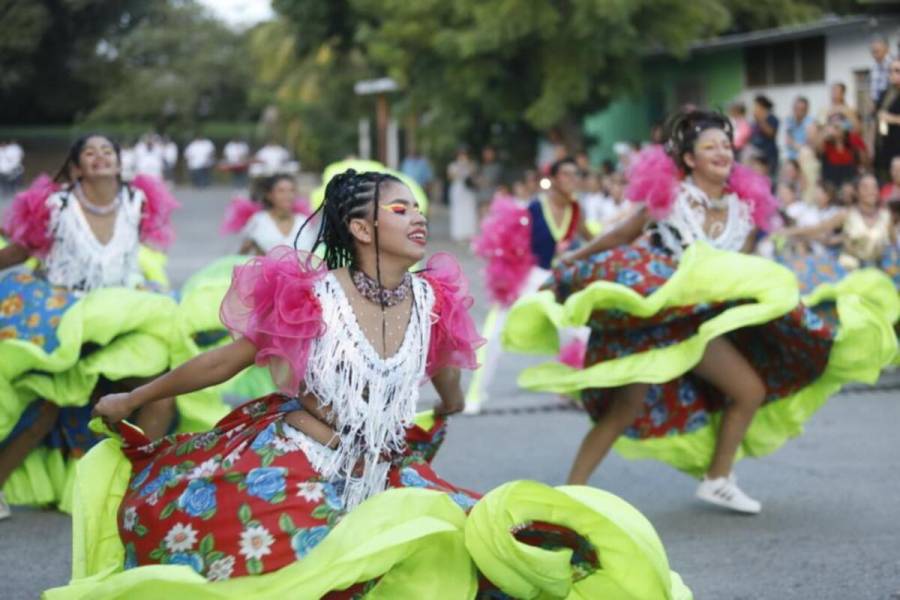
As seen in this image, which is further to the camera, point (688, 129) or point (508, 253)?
point (508, 253)

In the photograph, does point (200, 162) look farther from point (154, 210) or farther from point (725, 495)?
point (725, 495)

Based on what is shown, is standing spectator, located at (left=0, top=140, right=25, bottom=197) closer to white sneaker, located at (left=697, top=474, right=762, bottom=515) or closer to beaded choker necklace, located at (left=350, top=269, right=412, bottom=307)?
white sneaker, located at (left=697, top=474, right=762, bottom=515)

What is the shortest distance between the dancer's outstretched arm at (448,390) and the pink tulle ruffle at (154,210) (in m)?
3.03

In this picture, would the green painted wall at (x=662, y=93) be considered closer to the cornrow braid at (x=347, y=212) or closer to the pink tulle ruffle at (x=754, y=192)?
the pink tulle ruffle at (x=754, y=192)

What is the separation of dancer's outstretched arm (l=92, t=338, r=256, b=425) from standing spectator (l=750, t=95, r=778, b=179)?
1312 centimetres

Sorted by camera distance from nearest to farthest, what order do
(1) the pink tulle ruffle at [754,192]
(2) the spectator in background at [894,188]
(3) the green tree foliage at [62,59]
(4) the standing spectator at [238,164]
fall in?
(1) the pink tulle ruffle at [754,192] → (2) the spectator in background at [894,188] → (4) the standing spectator at [238,164] → (3) the green tree foliage at [62,59]

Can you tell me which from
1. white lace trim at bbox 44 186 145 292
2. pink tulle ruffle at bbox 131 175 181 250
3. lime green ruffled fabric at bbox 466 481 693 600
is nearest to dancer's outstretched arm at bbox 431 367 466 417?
lime green ruffled fabric at bbox 466 481 693 600

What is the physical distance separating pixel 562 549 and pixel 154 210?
407 cm

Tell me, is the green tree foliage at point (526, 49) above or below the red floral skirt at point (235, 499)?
above

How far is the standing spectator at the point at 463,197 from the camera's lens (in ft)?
83.0

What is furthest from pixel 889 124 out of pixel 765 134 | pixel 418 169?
pixel 418 169

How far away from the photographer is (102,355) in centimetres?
690

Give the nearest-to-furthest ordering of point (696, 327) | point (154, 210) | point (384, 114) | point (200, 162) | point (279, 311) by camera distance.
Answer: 1. point (279, 311)
2. point (696, 327)
3. point (154, 210)
4. point (384, 114)
5. point (200, 162)

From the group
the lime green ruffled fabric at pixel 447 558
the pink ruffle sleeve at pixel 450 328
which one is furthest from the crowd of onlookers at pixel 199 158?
the lime green ruffled fabric at pixel 447 558
